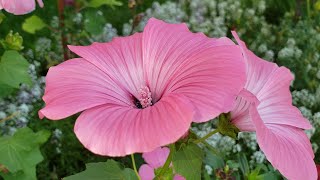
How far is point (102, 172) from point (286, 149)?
1.24 feet

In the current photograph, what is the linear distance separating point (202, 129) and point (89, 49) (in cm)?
145

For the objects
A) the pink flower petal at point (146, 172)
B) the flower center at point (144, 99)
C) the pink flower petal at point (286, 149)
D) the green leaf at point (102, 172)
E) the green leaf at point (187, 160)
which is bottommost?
the pink flower petal at point (146, 172)

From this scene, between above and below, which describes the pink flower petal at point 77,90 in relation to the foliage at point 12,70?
above

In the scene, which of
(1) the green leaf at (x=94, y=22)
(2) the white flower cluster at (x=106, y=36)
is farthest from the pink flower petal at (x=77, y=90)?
(2) the white flower cluster at (x=106, y=36)

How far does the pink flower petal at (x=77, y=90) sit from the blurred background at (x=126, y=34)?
0.65m

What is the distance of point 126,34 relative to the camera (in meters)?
3.06

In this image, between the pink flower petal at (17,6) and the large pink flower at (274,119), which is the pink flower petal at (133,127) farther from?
the pink flower petal at (17,6)

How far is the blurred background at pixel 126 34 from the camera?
6.78ft

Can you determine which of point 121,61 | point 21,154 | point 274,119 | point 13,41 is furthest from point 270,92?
point 13,41

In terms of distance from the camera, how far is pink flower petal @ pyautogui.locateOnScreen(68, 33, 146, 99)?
1056mm

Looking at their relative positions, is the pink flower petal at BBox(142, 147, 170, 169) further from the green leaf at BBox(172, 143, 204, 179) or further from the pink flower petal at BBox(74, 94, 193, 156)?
the pink flower petal at BBox(74, 94, 193, 156)

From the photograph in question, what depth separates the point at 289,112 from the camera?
45.4 inches

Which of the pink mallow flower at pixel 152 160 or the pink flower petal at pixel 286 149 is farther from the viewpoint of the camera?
the pink mallow flower at pixel 152 160

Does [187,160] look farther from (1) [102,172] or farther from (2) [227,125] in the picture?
(1) [102,172]
